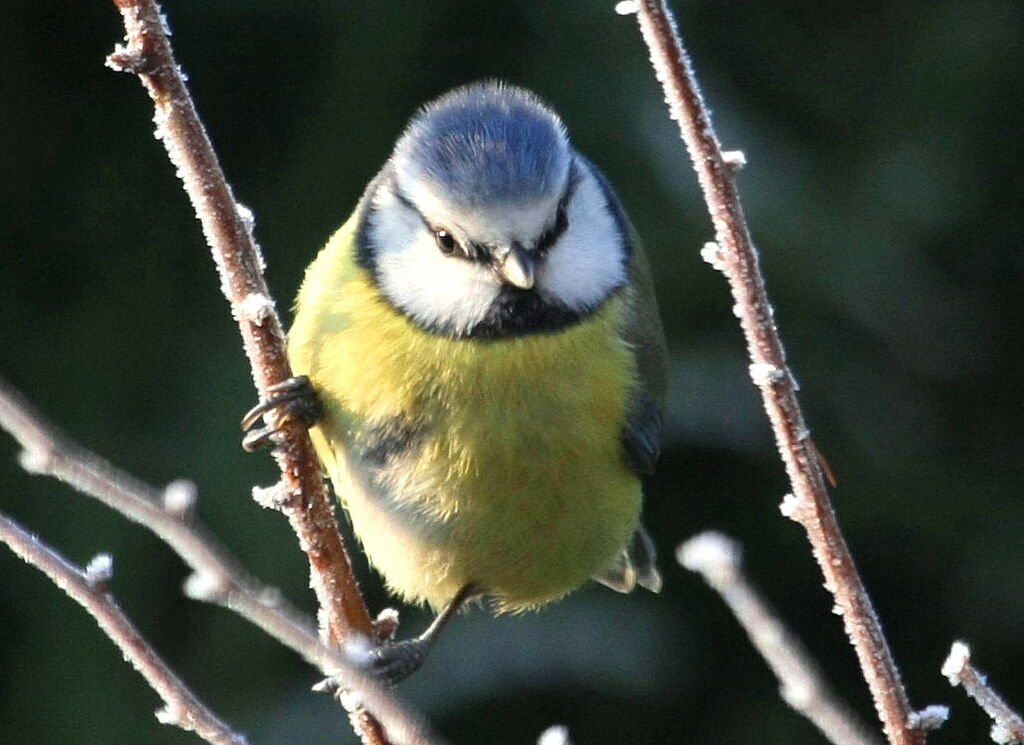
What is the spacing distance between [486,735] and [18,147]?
1068mm

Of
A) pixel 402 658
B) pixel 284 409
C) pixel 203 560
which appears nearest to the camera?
pixel 203 560

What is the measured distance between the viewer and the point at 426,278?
1422 mm

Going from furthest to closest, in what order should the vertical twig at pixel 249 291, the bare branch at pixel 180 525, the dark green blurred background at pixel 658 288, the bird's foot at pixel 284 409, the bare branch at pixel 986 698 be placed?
the dark green blurred background at pixel 658 288
the bird's foot at pixel 284 409
the vertical twig at pixel 249 291
the bare branch at pixel 986 698
the bare branch at pixel 180 525

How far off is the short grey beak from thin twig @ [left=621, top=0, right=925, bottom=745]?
→ 523 millimetres

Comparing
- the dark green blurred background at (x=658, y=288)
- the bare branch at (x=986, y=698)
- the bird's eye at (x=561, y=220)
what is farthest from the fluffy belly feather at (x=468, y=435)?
the bare branch at (x=986, y=698)

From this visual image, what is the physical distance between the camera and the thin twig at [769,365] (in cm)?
78

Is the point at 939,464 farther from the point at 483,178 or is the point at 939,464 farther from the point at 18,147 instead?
the point at 18,147

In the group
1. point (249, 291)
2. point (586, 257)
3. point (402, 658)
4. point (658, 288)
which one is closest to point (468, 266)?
point (586, 257)

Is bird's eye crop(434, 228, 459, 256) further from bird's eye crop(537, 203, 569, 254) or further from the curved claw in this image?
the curved claw

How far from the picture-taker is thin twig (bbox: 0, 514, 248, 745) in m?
0.78

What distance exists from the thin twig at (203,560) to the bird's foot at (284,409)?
585mm

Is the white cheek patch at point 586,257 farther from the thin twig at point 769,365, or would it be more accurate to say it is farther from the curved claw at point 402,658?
the thin twig at point 769,365

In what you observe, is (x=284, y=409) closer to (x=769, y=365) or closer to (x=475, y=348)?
(x=475, y=348)

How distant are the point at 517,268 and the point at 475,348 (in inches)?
4.4
